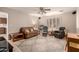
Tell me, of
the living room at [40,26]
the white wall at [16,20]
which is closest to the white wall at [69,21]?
the living room at [40,26]

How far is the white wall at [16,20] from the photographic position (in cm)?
149

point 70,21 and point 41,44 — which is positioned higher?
point 70,21

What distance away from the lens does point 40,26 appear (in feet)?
5.26

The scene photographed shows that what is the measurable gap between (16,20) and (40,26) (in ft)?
1.38

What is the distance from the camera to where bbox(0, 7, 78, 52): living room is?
1514mm

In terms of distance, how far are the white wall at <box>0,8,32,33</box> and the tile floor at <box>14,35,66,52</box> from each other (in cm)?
25

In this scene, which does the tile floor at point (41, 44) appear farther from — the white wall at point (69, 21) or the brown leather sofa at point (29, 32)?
the white wall at point (69, 21)

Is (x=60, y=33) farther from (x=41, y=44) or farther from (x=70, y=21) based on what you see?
(x=41, y=44)

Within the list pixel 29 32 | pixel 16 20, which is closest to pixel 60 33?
Answer: pixel 29 32

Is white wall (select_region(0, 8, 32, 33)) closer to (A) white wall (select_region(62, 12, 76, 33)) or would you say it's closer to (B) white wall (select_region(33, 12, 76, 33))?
(B) white wall (select_region(33, 12, 76, 33))
